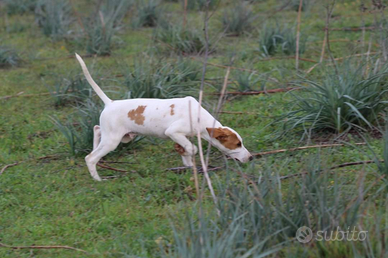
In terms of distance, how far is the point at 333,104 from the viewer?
18.6 feet

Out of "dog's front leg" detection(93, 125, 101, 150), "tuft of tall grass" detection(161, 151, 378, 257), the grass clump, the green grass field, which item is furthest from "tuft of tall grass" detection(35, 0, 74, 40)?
"tuft of tall grass" detection(161, 151, 378, 257)

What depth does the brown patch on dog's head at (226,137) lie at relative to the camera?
5.14 m

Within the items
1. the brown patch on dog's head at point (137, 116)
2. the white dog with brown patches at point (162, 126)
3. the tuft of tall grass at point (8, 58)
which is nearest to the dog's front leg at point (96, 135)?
the white dog with brown patches at point (162, 126)

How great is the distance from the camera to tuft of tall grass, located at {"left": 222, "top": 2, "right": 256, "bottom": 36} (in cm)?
1034

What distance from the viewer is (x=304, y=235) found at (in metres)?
3.70

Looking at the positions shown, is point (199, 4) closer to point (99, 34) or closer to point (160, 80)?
point (99, 34)

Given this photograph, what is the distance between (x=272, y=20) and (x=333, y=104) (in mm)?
5607

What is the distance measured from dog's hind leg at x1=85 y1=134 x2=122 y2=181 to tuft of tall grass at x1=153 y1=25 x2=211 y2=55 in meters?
3.92

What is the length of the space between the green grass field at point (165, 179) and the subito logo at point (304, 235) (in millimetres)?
44

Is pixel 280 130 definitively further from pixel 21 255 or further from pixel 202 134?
pixel 21 255

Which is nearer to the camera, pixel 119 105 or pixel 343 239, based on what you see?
pixel 343 239

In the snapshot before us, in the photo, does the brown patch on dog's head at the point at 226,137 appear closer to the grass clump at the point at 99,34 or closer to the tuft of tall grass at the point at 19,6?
the grass clump at the point at 99,34

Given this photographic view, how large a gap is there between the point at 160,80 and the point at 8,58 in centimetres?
368

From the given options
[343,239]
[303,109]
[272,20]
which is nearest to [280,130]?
[303,109]
